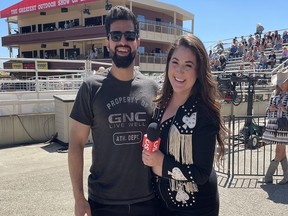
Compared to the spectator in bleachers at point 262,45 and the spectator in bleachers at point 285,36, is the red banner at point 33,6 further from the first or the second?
the spectator in bleachers at point 285,36

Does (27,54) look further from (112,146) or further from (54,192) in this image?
(112,146)

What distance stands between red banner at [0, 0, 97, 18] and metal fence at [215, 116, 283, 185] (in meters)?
27.9

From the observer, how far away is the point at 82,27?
34.4 meters

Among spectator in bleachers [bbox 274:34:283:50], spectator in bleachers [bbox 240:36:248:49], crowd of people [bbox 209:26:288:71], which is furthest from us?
spectator in bleachers [bbox 240:36:248:49]

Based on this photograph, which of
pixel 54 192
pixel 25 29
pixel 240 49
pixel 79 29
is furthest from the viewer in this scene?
pixel 25 29

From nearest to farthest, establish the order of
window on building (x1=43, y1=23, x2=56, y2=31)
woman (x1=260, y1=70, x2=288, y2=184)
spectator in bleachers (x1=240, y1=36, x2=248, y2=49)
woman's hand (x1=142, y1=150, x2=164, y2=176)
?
woman's hand (x1=142, y1=150, x2=164, y2=176) → woman (x1=260, y1=70, x2=288, y2=184) → spectator in bleachers (x1=240, y1=36, x2=248, y2=49) → window on building (x1=43, y1=23, x2=56, y2=31)

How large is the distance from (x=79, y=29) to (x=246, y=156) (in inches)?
1170

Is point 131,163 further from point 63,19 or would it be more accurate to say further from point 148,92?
point 63,19

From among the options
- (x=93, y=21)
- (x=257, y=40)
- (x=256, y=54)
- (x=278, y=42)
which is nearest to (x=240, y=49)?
(x=257, y=40)

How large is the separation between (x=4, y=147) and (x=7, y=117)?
0.74 meters

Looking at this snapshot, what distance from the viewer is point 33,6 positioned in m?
37.7

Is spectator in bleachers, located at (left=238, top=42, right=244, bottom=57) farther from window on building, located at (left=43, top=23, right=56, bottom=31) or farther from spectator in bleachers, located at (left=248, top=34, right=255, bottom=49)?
window on building, located at (left=43, top=23, right=56, bottom=31)

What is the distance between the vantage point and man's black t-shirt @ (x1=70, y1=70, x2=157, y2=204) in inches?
87.4

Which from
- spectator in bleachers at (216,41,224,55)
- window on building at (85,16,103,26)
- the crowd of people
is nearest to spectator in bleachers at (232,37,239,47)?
the crowd of people
